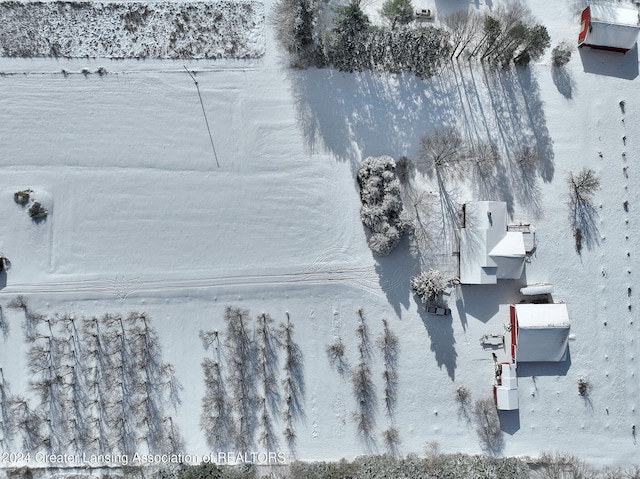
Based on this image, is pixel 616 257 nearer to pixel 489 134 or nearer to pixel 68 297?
pixel 489 134

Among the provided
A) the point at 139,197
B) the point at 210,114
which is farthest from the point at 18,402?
the point at 210,114

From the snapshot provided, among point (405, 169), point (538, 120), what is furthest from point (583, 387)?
point (405, 169)

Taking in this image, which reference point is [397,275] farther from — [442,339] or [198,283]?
[198,283]

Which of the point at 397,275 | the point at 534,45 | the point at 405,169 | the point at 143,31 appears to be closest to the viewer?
the point at 534,45

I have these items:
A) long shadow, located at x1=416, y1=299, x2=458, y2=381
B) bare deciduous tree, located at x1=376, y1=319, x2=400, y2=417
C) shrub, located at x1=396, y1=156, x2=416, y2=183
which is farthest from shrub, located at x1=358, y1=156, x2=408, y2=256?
bare deciduous tree, located at x1=376, y1=319, x2=400, y2=417

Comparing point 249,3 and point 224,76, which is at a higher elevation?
point 249,3

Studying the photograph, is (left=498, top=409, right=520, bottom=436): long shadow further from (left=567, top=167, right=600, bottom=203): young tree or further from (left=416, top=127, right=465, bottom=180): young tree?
(left=416, top=127, right=465, bottom=180): young tree
